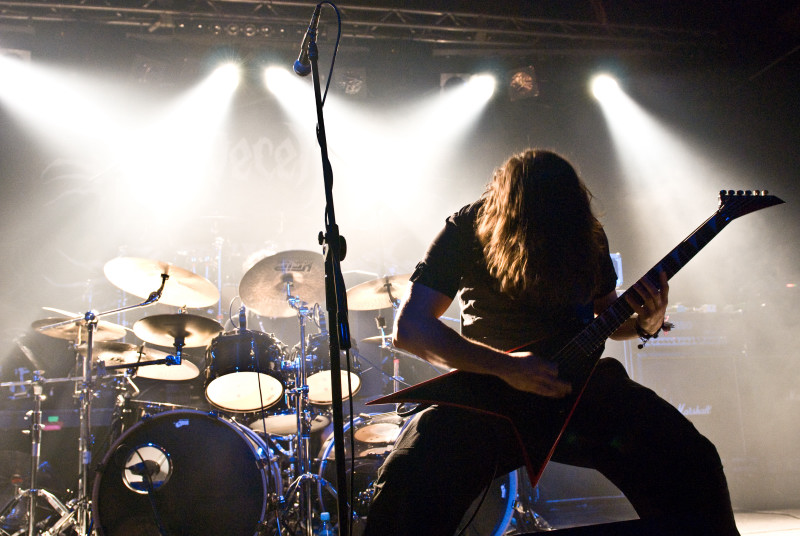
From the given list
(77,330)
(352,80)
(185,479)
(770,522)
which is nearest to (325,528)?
(185,479)

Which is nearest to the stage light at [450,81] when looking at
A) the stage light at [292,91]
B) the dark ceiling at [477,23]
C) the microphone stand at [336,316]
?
the dark ceiling at [477,23]

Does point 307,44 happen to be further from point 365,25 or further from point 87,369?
point 365,25

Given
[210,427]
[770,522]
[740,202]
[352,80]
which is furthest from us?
[352,80]

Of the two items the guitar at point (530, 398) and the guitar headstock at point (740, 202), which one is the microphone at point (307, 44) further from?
the guitar headstock at point (740, 202)

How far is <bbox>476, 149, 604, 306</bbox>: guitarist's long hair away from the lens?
1.94 meters

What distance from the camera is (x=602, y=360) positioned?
1921 millimetres

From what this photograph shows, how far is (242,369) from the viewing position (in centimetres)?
414

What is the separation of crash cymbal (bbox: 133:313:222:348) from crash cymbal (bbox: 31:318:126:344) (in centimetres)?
45

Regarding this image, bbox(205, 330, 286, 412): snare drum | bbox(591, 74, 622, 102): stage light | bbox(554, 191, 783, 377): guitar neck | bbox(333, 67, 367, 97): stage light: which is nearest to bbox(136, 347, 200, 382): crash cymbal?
bbox(205, 330, 286, 412): snare drum

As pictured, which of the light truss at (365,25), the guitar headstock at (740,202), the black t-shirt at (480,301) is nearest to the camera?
the black t-shirt at (480,301)

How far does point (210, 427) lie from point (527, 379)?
3193 millimetres

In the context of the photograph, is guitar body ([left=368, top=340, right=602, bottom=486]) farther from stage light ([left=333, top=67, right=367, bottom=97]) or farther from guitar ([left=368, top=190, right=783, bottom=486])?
stage light ([left=333, top=67, right=367, bottom=97])

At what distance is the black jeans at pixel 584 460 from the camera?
1.59 meters

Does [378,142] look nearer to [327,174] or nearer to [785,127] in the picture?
[785,127]
